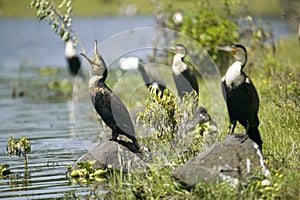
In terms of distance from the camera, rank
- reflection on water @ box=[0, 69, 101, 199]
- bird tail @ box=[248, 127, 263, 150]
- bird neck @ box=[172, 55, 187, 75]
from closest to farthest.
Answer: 1. bird tail @ box=[248, 127, 263, 150]
2. reflection on water @ box=[0, 69, 101, 199]
3. bird neck @ box=[172, 55, 187, 75]

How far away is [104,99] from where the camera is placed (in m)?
9.23

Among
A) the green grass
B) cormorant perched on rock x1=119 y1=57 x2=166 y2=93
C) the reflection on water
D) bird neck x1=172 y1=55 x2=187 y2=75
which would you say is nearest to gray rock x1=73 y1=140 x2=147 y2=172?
the green grass

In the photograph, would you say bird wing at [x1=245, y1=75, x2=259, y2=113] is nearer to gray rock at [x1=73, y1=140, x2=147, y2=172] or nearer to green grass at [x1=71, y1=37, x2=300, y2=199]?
green grass at [x1=71, y1=37, x2=300, y2=199]

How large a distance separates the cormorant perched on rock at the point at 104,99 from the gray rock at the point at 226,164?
185 cm

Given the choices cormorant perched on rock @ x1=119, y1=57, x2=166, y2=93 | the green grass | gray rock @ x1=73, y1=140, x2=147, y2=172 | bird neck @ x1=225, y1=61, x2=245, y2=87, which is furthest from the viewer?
cormorant perched on rock @ x1=119, y1=57, x2=166, y2=93

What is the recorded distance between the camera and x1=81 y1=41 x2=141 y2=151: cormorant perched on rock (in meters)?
9.20

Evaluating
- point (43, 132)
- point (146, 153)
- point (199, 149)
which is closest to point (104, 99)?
point (146, 153)

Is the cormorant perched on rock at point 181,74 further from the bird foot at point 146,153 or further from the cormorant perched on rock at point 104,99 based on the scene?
the bird foot at point 146,153

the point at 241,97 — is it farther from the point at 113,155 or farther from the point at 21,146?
the point at 21,146

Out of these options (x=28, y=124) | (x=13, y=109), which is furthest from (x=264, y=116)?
(x=13, y=109)

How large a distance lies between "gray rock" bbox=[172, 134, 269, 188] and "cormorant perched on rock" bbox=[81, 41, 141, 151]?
1850mm

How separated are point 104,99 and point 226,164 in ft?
7.50

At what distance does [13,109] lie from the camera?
17578 millimetres

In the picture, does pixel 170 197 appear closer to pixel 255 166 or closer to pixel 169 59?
pixel 255 166
